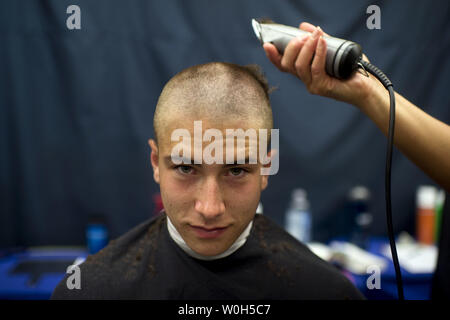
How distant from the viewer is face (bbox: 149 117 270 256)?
926mm

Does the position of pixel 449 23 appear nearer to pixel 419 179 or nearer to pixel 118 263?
pixel 419 179

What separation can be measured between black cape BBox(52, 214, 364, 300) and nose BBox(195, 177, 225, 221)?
0.34m

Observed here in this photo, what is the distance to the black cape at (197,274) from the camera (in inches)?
44.8

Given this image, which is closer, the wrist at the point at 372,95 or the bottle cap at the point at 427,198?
the wrist at the point at 372,95

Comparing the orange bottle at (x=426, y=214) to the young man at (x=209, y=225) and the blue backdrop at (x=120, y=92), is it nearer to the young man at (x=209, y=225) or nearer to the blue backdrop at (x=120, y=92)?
the blue backdrop at (x=120, y=92)

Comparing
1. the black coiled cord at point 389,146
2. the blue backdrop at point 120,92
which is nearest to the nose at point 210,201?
the black coiled cord at point 389,146

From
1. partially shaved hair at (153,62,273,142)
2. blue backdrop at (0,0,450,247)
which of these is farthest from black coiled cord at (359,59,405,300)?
blue backdrop at (0,0,450,247)

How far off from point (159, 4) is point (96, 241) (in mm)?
1371

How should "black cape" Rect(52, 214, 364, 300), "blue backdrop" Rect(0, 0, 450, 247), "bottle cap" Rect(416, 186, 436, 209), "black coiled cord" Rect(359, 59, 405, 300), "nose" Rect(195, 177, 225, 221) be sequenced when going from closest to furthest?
1. "black coiled cord" Rect(359, 59, 405, 300)
2. "nose" Rect(195, 177, 225, 221)
3. "black cape" Rect(52, 214, 364, 300)
4. "blue backdrop" Rect(0, 0, 450, 247)
5. "bottle cap" Rect(416, 186, 436, 209)

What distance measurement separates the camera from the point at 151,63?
Answer: 6.42 ft

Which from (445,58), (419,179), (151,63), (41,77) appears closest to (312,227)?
(419,179)

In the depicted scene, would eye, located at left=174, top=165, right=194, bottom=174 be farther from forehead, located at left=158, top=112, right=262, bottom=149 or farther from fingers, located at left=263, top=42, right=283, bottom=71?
fingers, located at left=263, top=42, right=283, bottom=71

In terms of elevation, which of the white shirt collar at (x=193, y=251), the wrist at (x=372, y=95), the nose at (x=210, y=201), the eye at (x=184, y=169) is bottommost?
the white shirt collar at (x=193, y=251)

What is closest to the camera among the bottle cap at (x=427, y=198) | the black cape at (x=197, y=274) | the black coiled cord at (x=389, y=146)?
the black coiled cord at (x=389, y=146)
